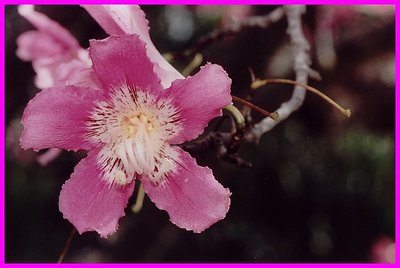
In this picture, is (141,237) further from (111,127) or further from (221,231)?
(111,127)

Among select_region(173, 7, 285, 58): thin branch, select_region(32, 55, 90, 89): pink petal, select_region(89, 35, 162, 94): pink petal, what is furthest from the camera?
select_region(173, 7, 285, 58): thin branch

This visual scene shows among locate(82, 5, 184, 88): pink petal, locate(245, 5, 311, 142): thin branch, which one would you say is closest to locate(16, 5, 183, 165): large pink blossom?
locate(82, 5, 184, 88): pink petal

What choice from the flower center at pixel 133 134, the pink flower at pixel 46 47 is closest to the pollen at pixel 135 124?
the flower center at pixel 133 134

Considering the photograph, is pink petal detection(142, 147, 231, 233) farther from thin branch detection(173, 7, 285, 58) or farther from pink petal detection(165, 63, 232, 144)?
thin branch detection(173, 7, 285, 58)

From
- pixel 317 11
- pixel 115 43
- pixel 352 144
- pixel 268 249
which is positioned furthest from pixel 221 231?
pixel 115 43

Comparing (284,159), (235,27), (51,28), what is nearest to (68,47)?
(51,28)
